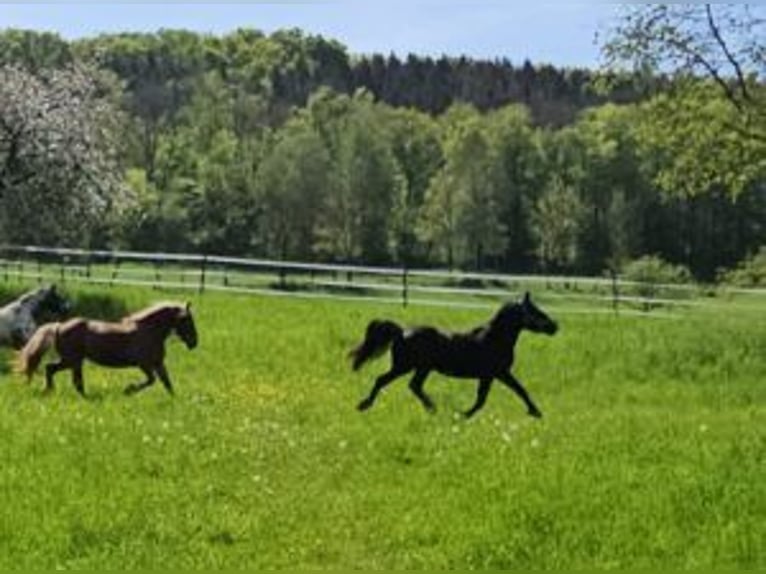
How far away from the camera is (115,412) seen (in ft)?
→ 58.6

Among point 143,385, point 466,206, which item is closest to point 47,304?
point 143,385

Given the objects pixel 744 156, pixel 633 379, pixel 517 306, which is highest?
pixel 744 156

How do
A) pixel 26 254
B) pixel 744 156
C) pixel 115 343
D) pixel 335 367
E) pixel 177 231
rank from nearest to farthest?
1. pixel 115 343
2. pixel 335 367
3. pixel 744 156
4. pixel 26 254
5. pixel 177 231

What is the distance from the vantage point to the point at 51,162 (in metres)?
39.6

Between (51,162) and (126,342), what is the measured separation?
21130 mm

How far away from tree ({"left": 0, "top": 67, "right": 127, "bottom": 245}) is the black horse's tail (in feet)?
78.0

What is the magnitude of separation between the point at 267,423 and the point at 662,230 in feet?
388

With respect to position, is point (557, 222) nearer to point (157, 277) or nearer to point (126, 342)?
point (157, 277)

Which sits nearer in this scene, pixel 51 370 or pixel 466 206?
pixel 51 370

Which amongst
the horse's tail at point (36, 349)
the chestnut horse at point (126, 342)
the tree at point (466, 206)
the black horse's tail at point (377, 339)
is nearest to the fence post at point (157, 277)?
the horse's tail at point (36, 349)

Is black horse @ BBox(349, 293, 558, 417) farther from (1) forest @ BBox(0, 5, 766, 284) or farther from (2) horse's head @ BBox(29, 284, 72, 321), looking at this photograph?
(1) forest @ BBox(0, 5, 766, 284)

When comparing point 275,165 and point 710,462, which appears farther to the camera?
point 275,165

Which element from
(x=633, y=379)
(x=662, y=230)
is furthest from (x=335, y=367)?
(x=662, y=230)

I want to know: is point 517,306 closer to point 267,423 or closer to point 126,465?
point 267,423
